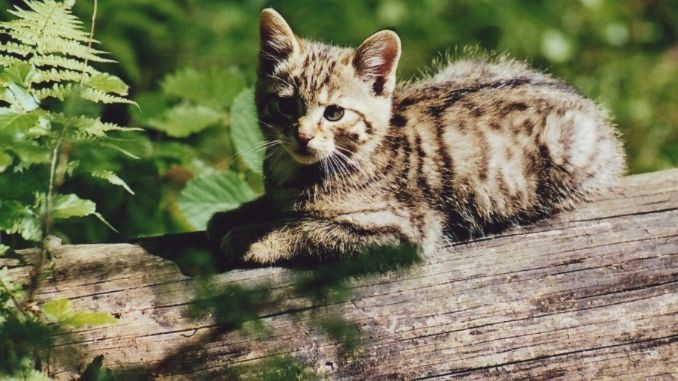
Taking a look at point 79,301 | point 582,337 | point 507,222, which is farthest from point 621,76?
point 79,301

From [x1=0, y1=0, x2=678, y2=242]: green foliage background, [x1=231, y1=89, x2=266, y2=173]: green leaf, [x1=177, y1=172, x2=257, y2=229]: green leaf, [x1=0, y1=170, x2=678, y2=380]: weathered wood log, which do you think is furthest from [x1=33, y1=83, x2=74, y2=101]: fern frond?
[x1=231, y1=89, x2=266, y2=173]: green leaf

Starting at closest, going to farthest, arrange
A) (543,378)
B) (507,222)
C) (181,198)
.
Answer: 1. (543,378)
2. (507,222)
3. (181,198)

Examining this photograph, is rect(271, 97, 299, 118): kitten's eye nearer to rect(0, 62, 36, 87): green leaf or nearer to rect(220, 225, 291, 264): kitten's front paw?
rect(220, 225, 291, 264): kitten's front paw

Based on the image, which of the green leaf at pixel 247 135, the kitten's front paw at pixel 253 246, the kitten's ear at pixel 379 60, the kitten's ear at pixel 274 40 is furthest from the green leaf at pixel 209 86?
the kitten's front paw at pixel 253 246

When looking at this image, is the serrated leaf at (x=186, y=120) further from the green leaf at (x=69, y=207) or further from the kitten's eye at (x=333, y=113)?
the green leaf at (x=69, y=207)

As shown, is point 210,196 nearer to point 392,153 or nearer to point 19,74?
point 392,153

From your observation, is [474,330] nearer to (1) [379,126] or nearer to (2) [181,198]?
(1) [379,126]
